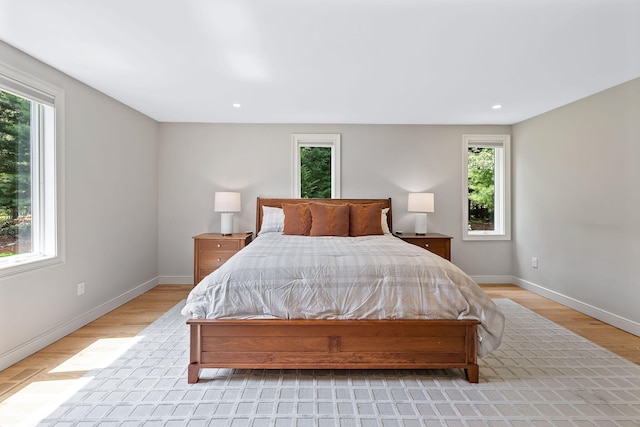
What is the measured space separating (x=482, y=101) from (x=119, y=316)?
4.56 metres

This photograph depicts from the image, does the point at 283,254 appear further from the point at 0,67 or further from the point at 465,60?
the point at 0,67

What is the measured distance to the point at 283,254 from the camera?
8.08ft

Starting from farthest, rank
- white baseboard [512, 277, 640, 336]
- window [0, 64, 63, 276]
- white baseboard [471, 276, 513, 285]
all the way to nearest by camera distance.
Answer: white baseboard [471, 276, 513, 285] < white baseboard [512, 277, 640, 336] < window [0, 64, 63, 276]

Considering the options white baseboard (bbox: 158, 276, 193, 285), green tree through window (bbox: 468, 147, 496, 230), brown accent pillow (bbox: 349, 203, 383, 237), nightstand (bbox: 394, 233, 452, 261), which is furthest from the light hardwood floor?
brown accent pillow (bbox: 349, 203, 383, 237)

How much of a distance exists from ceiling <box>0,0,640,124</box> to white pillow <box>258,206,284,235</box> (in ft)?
4.42

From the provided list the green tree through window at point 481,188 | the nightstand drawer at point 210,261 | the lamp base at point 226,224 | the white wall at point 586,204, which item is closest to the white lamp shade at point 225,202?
the lamp base at point 226,224

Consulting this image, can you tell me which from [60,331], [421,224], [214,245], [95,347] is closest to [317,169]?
[421,224]

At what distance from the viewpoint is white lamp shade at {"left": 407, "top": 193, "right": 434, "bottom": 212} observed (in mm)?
4343

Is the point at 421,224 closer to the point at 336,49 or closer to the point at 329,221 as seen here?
the point at 329,221

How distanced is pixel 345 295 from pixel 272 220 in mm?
2220

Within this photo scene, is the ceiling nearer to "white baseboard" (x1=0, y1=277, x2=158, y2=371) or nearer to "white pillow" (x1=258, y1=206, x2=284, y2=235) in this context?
"white pillow" (x1=258, y1=206, x2=284, y2=235)

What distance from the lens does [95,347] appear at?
262 centimetres

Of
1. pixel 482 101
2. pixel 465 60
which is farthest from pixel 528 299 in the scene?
pixel 465 60

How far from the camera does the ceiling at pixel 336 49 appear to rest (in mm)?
1909
